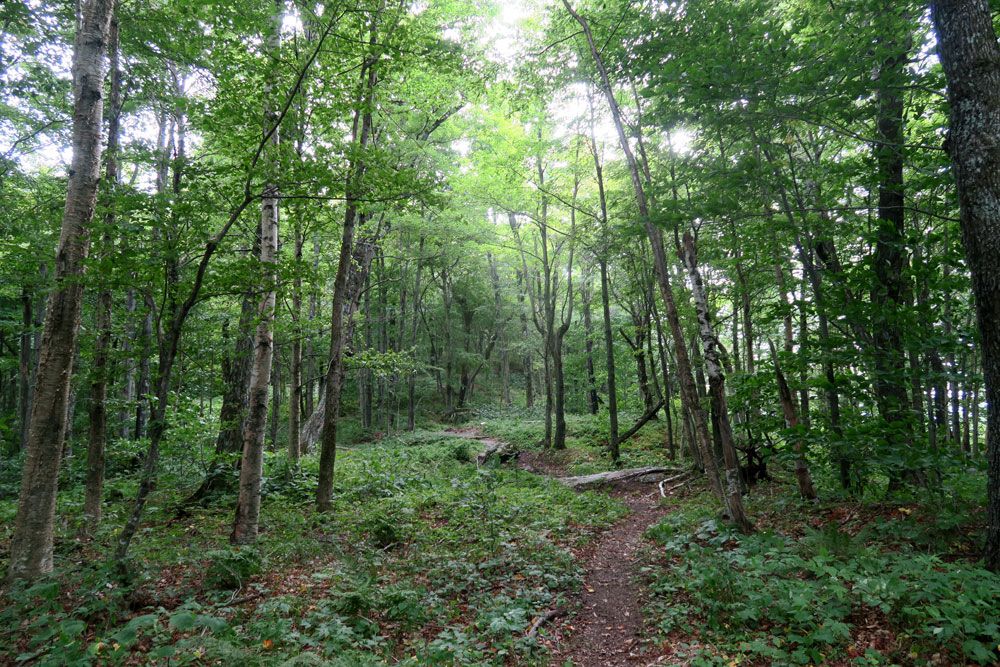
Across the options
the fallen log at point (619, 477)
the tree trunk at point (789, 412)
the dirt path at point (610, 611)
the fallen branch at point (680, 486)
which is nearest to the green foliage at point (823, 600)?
the dirt path at point (610, 611)

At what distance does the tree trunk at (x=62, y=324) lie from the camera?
4.56 meters

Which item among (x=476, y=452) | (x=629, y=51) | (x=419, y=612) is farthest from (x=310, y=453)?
(x=629, y=51)

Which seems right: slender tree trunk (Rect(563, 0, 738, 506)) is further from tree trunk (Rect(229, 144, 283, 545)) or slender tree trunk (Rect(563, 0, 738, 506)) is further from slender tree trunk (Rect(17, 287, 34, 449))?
slender tree trunk (Rect(17, 287, 34, 449))

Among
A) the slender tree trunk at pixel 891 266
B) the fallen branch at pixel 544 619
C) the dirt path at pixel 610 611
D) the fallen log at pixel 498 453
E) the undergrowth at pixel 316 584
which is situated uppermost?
the slender tree trunk at pixel 891 266

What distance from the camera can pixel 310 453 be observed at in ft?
42.7

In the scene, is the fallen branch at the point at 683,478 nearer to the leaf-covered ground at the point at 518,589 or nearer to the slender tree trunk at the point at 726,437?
the leaf-covered ground at the point at 518,589

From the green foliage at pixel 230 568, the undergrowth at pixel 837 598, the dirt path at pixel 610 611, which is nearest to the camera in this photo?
the undergrowth at pixel 837 598

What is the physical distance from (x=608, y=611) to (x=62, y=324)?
22.3 feet

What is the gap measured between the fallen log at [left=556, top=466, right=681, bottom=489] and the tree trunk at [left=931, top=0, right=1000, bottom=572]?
7.93 meters

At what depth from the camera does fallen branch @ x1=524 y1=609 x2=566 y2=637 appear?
445 centimetres

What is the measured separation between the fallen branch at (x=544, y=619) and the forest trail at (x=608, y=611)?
8cm

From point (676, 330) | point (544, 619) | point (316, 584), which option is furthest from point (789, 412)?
point (316, 584)

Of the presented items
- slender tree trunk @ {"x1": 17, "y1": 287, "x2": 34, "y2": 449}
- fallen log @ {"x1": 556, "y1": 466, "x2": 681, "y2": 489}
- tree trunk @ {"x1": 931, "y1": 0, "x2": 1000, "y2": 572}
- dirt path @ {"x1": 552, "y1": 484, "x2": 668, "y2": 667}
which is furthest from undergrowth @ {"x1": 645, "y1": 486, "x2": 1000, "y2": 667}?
slender tree trunk @ {"x1": 17, "y1": 287, "x2": 34, "y2": 449}

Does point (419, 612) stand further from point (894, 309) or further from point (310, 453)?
point (310, 453)
